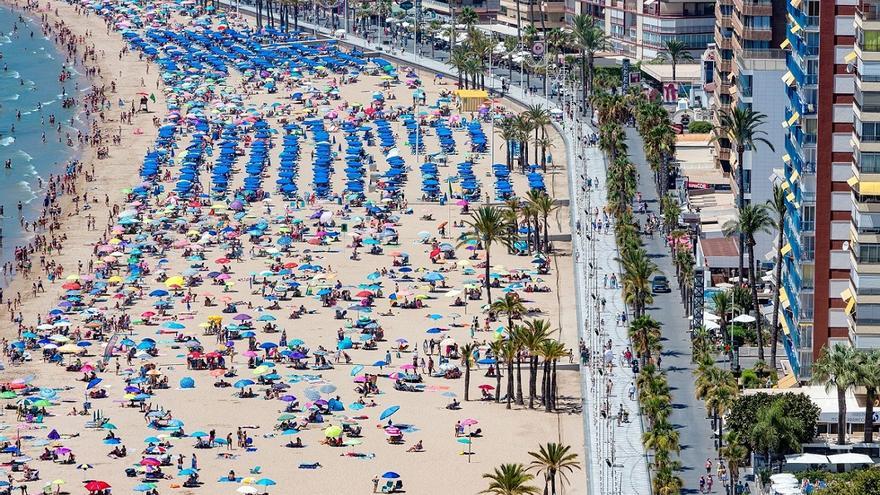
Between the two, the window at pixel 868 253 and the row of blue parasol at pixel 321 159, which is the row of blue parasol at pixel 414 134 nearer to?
the row of blue parasol at pixel 321 159

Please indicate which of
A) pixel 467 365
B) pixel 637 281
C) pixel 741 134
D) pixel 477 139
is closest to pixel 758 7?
pixel 741 134

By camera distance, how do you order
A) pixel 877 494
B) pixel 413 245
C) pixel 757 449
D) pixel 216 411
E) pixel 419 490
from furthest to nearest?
pixel 413 245 < pixel 216 411 < pixel 419 490 < pixel 757 449 < pixel 877 494

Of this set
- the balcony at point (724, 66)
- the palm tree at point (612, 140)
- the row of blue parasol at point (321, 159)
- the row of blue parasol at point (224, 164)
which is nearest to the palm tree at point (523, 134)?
the palm tree at point (612, 140)

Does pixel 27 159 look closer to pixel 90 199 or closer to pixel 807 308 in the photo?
pixel 90 199

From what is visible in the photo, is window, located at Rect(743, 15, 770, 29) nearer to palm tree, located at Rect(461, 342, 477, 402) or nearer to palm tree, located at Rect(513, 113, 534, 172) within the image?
palm tree, located at Rect(513, 113, 534, 172)

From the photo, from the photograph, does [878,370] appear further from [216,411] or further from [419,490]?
[216,411]

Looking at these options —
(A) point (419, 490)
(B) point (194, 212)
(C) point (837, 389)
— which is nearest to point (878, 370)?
(C) point (837, 389)

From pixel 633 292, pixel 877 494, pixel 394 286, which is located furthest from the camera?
pixel 394 286
